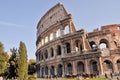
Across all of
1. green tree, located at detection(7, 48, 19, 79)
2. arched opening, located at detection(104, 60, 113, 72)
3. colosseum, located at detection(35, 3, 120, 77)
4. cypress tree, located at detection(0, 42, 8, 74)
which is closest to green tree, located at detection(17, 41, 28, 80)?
green tree, located at detection(7, 48, 19, 79)

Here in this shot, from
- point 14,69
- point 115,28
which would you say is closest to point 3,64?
point 14,69

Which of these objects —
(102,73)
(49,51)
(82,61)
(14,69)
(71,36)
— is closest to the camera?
(14,69)

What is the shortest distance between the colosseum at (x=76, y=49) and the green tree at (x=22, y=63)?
9.20 metres

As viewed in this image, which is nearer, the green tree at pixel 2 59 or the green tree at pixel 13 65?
the green tree at pixel 13 65

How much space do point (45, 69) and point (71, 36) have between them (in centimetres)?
1069

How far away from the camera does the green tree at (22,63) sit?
23648 mm

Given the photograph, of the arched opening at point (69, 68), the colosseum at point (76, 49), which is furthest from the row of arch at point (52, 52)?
the arched opening at point (69, 68)

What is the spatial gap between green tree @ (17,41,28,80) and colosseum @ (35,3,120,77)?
920 centimetres

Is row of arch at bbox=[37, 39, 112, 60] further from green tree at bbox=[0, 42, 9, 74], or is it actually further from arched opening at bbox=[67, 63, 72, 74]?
green tree at bbox=[0, 42, 9, 74]

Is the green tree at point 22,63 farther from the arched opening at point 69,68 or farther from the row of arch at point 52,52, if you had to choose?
the row of arch at point 52,52

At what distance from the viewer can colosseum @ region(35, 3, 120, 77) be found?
28.7 metres

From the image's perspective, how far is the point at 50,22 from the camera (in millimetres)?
38875

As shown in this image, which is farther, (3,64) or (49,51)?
(49,51)

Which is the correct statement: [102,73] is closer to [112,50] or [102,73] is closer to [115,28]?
[112,50]
